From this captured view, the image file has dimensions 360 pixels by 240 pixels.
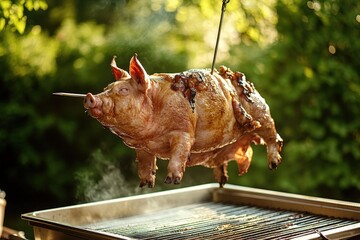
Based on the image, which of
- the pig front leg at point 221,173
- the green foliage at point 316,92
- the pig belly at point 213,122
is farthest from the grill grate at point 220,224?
the green foliage at point 316,92

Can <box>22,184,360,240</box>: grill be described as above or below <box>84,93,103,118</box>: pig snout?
below

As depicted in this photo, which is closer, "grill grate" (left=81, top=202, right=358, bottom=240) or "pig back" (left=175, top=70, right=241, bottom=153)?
"pig back" (left=175, top=70, right=241, bottom=153)

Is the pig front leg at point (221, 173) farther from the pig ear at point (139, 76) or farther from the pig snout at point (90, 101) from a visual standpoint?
the pig snout at point (90, 101)

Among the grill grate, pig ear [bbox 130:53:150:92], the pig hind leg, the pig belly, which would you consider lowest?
the grill grate

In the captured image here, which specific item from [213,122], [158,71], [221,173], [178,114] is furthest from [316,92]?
[178,114]

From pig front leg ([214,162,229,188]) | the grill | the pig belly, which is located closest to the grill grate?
the grill

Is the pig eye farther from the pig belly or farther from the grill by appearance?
the grill
